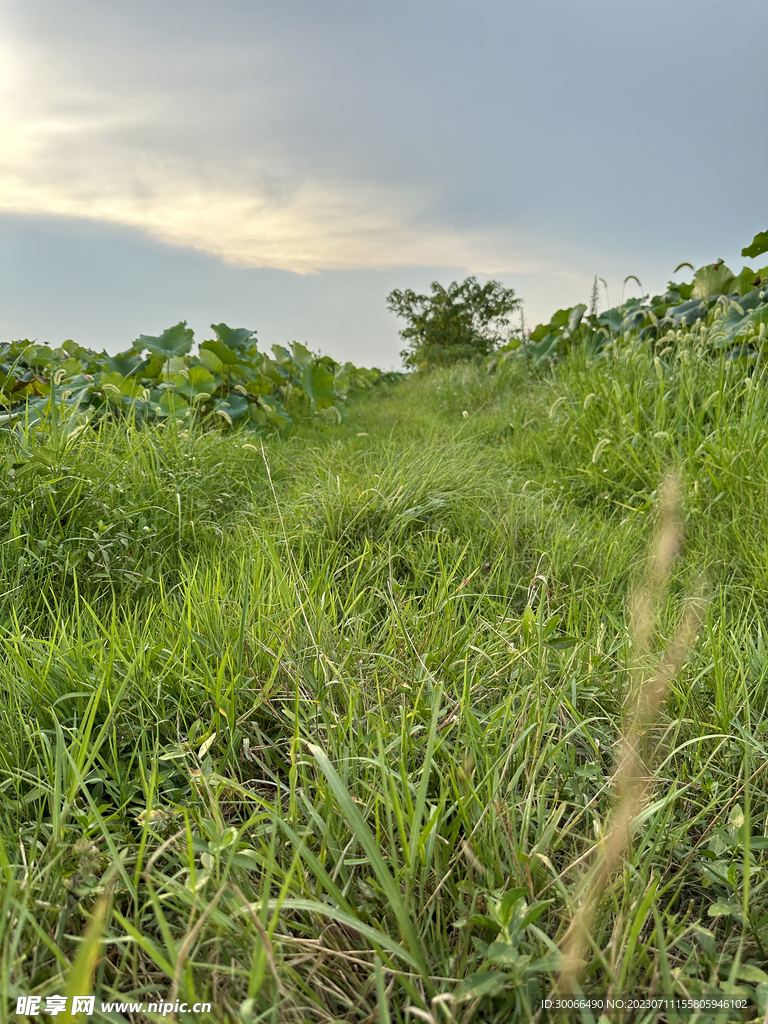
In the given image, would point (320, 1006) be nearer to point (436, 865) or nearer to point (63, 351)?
point (436, 865)

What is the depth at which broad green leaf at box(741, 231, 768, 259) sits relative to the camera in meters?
4.23

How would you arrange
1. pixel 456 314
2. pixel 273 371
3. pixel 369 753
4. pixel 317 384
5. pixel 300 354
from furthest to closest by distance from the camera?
pixel 456 314 < pixel 300 354 < pixel 317 384 < pixel 273 371 < pixel 369 753

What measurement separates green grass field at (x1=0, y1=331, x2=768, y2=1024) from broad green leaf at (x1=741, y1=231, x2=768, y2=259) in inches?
109

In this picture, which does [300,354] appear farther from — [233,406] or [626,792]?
[626,792]

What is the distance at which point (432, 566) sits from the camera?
6.09ft

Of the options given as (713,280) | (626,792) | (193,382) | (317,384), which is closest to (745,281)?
(713,280)

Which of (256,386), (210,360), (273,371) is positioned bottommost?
(256,386)

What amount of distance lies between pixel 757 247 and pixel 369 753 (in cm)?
493

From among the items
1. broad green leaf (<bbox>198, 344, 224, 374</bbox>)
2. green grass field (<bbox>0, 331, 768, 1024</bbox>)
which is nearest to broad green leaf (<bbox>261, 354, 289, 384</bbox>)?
A: broad green leaf (<bbox>198, 344, 224, 374</bbox>)

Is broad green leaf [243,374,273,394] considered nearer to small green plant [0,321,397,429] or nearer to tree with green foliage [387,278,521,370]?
small green plant [0,321,397,429]

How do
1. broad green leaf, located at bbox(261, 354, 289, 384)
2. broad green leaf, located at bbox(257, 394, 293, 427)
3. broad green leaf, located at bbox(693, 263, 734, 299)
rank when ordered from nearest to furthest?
broad green leaf, located at bbox(693, 263, 734, 299)
broad green leaf, located at bbox(257, 394, 293, 427)
broad green leaf, located at bbox(261, 354, 289, 384)

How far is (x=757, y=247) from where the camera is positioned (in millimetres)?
4305

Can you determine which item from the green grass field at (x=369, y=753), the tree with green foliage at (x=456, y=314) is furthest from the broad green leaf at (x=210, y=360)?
the tree with green foliage at (x=456, y=314)

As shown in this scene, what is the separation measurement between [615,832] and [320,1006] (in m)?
0.42
